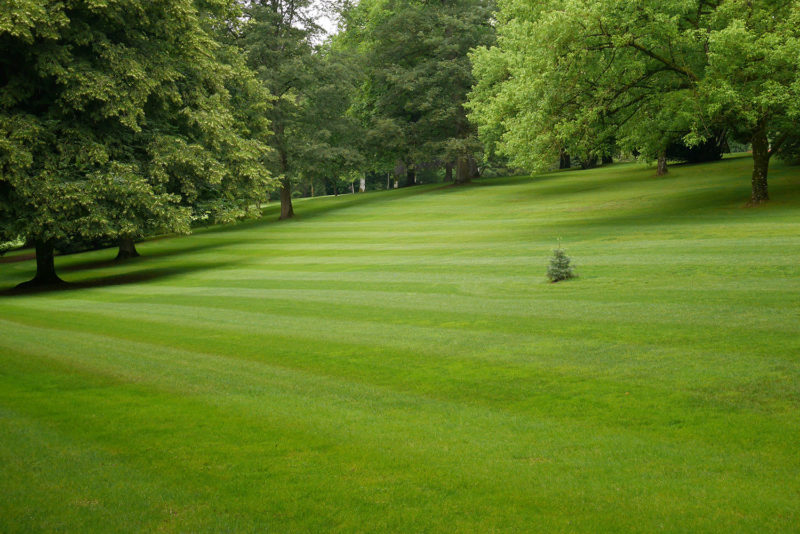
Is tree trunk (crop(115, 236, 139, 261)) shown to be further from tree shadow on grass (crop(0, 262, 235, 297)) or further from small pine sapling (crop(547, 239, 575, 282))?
small pine sapling (crop(547, 239, 575, 282))

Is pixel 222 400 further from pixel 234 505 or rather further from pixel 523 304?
pixel 523 304

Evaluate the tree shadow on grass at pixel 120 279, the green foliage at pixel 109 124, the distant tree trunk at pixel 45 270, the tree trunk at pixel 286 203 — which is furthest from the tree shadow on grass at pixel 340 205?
the distant tree trunk at pixel 45 270

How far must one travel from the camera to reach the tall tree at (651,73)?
76.8ft

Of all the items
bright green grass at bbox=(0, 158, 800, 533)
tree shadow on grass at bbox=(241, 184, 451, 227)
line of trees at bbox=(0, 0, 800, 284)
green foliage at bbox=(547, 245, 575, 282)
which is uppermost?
line of trees at bbox=(0, 0, 800, 284)

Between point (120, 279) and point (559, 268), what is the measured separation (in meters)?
19.2

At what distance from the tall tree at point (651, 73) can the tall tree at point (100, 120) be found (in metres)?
13.3

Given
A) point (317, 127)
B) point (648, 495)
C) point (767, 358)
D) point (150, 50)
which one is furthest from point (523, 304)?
point (317, 127)

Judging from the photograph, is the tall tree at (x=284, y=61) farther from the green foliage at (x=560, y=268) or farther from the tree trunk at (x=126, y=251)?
the green foliage at (x=560, y=268)

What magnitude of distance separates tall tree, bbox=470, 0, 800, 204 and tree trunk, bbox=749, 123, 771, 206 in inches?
1.7

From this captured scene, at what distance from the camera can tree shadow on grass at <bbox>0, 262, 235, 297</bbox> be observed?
25750 millimetres

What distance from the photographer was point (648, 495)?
5195 millimetres

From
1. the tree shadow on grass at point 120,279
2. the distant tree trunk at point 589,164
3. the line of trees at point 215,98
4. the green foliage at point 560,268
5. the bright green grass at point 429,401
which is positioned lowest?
→ the tree shadow on grass at point 120,279

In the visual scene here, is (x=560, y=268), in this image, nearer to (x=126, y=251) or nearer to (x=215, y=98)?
(x=215, y=98)

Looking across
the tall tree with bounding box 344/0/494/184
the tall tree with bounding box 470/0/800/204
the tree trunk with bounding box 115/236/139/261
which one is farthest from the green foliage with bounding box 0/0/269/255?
the tall tree with bounding box 344/0/494/184
